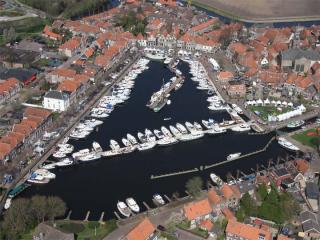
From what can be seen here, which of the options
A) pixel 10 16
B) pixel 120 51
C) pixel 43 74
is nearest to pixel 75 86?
pixel 43 74

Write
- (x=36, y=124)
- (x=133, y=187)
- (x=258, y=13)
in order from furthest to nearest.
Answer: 1. (x=258, y=13)
2. (x=36, y=124)
3. (x=133, y=187)

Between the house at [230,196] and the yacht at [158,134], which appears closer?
the house at [230,196]

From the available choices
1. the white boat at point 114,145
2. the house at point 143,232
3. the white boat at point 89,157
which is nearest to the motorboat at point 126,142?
the white boat at point 114,145

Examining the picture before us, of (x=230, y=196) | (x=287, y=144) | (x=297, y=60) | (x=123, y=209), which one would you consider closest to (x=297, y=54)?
(x=297, y=60)

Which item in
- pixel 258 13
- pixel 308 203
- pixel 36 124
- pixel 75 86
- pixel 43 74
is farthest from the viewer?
pixel 258 13

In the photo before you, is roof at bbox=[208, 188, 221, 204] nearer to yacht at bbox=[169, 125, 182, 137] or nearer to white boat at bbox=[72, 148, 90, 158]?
yacht at bbox=[169, 125, 182, 137]

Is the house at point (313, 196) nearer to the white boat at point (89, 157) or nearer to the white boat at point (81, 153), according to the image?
the white boat at point (89, 157)

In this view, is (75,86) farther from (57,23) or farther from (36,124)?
(57,23)
